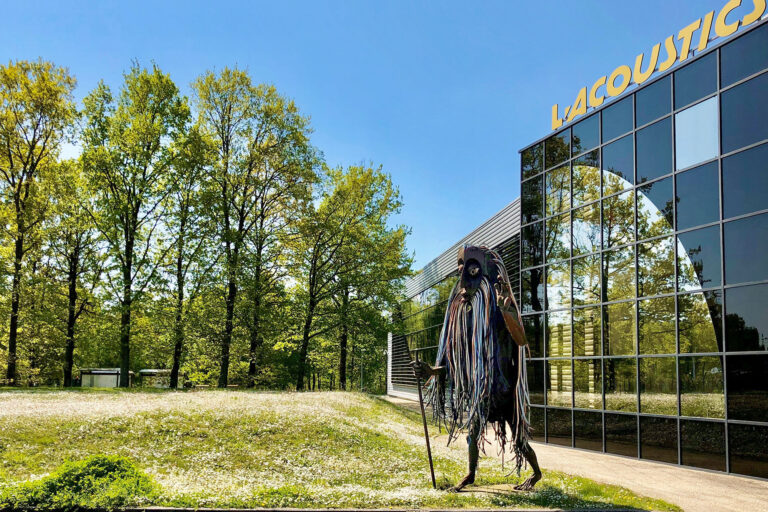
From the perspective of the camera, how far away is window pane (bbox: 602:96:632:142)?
16.5 meters

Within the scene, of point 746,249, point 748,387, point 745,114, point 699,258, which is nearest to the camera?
point 748,387

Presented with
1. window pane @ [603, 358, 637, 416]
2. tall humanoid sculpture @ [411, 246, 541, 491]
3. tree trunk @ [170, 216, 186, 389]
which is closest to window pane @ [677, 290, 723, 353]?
window pane @ [603, 358, 637, 416]

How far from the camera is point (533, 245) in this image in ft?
65.7

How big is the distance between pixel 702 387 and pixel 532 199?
8761 mm

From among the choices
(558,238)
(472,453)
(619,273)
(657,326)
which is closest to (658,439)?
(657,326)

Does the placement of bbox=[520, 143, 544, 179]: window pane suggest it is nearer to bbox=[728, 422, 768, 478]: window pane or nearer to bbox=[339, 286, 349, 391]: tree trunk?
bbox=[728, 422, 768, 478]: window pane

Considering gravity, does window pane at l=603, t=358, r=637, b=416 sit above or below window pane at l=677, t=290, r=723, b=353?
below

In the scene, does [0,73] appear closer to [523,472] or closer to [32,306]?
[32,306]

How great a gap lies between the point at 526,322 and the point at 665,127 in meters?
7.85

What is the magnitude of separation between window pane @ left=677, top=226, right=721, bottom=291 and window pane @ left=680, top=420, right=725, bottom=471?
319 centimetres

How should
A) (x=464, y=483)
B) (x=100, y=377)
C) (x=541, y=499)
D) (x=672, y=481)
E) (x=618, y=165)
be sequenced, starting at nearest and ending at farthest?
1. (x=541, y=499)
2. (x=464, y=483)
3. (x=672, y=481)
4. (x=618, y=165)
5. (x=100, y=377)

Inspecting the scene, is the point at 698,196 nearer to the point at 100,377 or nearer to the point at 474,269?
the point at 474,269

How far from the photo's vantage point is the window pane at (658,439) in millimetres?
14062

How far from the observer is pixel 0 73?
28.0 meters
